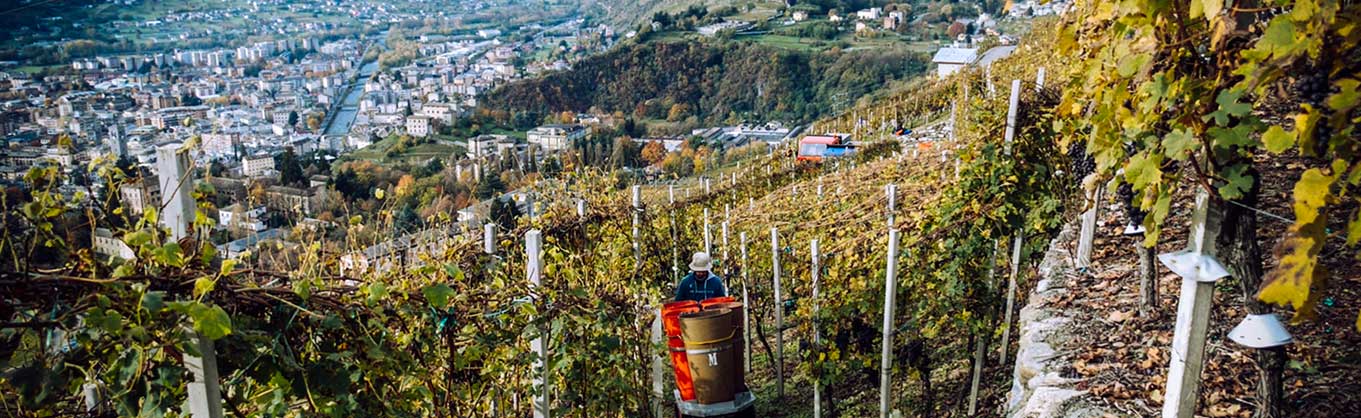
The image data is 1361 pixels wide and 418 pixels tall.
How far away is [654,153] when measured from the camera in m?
45.8

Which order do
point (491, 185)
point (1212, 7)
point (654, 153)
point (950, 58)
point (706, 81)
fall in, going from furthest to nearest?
point (706, 81) < point (654, 153) < point (950, 58) < point (491, 185) < point (1212, 7)

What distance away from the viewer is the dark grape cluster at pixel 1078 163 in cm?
438

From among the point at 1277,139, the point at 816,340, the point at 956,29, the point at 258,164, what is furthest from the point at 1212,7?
the point at 956,29

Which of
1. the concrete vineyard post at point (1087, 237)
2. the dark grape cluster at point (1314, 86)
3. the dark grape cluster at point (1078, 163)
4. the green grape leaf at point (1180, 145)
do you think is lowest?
the concrete vineyard post at point (1087, 237)

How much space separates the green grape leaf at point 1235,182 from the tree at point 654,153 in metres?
38.6

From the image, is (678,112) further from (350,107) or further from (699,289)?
(699,289)

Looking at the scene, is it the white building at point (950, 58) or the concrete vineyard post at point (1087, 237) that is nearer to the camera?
the concrete vineyard post at point (1087, 237)

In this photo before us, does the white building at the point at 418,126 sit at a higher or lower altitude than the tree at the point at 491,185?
lower

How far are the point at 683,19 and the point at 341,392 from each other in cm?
8497

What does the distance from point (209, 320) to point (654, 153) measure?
44.3 metres

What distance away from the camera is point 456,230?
4.57m

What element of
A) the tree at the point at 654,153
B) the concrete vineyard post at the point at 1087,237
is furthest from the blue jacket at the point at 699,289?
the tree at the point at 654,153

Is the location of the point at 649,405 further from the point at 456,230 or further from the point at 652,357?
the point at 456,230

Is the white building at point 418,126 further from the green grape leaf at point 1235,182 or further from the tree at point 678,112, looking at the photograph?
the green grape leaf at point 1235,182
